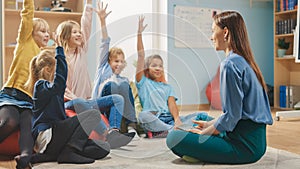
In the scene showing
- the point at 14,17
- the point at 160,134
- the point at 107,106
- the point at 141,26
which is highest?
the point at 14,17

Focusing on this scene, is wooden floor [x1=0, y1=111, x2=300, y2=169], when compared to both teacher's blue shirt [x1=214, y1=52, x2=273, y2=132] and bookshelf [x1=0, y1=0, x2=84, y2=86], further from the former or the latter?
bookshelf [x1=0, y1=0, x2=84, y2=86]

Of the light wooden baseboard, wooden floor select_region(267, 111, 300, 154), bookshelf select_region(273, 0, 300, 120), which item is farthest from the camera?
bookshelf select_region(273, 0, 300, 120)

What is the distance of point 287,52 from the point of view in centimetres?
455

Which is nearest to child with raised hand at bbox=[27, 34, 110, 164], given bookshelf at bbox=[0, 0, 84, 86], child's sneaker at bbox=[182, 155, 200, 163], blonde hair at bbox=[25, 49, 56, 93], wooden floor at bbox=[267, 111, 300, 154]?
blonde hair at bbox=[25, 49, 56, 93]

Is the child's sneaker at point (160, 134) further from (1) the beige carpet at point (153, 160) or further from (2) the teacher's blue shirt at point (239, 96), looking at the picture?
(2) the teacher's blue shirt at point (239, 96)

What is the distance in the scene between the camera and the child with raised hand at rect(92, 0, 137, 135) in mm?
1537

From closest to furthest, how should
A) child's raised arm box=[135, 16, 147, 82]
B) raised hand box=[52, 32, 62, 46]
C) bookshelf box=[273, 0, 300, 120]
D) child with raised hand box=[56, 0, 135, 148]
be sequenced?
child's raised arm box=[135, 16, 147, 82], child with raised hand box=[56, 0, 135, 148], raised hand box=[52, 32, 62, 46], bookshelf box=[273, 0, 300, 120]

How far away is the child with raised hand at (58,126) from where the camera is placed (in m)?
1.70

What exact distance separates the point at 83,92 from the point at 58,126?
0.20 meters

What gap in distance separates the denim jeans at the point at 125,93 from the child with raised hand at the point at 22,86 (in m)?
0.43

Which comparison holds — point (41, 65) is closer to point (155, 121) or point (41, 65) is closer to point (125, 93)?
point (125, 93)

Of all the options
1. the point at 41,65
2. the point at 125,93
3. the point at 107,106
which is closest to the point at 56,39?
the point at 41,65

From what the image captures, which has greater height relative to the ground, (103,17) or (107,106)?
(103,17)

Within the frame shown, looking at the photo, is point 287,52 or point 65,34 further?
point 287,52
